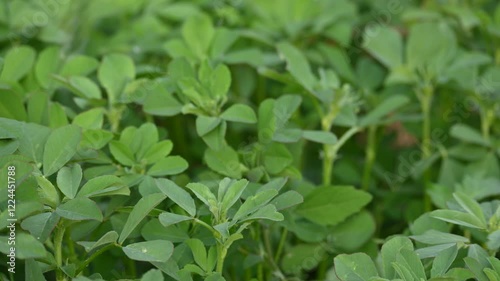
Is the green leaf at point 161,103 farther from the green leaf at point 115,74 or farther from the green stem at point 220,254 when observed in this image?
the green stem at point 220,254

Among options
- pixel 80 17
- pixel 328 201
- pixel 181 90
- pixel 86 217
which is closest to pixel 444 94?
pixel 328 201

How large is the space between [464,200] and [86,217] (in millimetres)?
452

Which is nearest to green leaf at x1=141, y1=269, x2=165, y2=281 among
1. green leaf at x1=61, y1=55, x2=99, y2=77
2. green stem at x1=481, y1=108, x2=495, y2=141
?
green leaf at x1=61, y1=55, x2=99, y2=77

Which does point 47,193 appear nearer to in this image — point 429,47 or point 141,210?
point 141,210

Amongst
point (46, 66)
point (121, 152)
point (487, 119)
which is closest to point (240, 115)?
point (121, 152)

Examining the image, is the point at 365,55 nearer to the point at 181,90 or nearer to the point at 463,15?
the point at 463,15

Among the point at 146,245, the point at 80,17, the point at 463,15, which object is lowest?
the point at 146,245

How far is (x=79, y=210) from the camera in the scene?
80 centimetres

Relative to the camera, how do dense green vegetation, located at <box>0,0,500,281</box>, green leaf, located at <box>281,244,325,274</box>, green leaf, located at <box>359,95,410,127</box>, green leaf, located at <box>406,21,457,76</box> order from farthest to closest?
green leaf, located at <box>406,21,457,76</box> → green leaf, located at <box>359,95,410,127</box> → green leaf, located at <box>281,244,325,274</box> → dense green vegetation, located at <box>0,0,500,281</box>

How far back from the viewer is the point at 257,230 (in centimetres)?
96

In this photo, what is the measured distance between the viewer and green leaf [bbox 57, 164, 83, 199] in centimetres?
82

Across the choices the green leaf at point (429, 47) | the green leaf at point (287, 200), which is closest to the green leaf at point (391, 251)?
the green leaf at point (287, 200)

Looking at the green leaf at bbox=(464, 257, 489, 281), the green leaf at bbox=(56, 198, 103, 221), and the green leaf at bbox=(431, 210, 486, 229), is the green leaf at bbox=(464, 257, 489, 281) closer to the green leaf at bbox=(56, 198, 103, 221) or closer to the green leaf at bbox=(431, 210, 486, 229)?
the green leaf at bbox=(431, 210, 486, 229)

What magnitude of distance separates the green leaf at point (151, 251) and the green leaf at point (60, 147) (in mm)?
145
